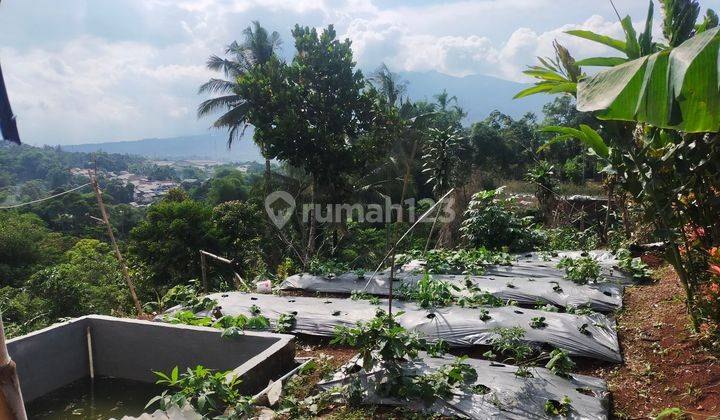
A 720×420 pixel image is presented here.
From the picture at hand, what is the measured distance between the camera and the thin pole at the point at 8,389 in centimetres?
98

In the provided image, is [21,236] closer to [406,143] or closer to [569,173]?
[406,143]

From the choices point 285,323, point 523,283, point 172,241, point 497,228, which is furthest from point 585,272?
point 172,241

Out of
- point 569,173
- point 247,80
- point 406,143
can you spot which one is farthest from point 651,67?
point 569,173

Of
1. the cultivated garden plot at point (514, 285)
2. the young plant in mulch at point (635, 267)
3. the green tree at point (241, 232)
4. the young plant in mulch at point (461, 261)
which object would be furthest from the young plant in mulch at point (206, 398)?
the green tree at point (241, 232)

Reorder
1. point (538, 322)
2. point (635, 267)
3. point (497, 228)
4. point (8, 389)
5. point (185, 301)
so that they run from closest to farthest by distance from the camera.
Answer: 1. point (8, 389)
2. point (538, 322)
3. point (185, 301)
4. point (635, 267)
5. point (497, 228)

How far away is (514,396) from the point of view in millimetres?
3135

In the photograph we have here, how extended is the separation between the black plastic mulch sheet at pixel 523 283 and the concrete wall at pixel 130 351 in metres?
1.14

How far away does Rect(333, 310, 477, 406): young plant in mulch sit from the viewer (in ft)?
10.3

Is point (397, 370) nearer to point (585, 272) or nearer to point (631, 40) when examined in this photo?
point (631, 40)

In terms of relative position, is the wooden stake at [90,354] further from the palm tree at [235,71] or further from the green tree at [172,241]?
the palm tree at [235,71]

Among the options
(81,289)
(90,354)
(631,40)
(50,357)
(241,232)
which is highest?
(631,40)

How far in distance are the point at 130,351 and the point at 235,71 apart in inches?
576

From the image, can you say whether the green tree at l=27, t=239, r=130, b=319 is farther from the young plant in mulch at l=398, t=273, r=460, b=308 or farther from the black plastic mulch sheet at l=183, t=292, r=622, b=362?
the young plant in mulch at l=398, t=273, r=460, b=308

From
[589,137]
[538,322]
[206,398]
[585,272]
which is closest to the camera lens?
[206,398]
